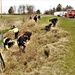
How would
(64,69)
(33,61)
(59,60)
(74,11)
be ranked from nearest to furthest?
(64,69)
(59,60)
(33,61)
(74,11)

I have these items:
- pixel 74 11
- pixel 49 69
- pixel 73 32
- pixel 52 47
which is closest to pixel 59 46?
pixel 52 47

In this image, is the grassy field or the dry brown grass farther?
the dry brown grass

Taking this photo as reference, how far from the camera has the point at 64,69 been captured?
15023 millimetres

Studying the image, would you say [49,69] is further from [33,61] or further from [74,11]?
[74,11]

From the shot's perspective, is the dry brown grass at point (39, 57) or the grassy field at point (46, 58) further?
the dry brown grass at point (39, 57)

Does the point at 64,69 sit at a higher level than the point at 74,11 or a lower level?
lower

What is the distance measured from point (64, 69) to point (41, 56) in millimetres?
3276

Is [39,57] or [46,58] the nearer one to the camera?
[46,58]

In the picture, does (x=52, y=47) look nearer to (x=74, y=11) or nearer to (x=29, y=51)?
(x=29, y=51)

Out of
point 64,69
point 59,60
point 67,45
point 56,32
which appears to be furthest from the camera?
point 56,32

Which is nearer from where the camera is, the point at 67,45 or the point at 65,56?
the point at 65,56

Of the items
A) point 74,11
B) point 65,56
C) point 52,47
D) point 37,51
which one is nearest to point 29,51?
point 37,51

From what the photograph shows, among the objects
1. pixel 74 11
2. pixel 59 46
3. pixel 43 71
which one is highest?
pixel 74 11

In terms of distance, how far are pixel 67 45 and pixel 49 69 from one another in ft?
13.6
